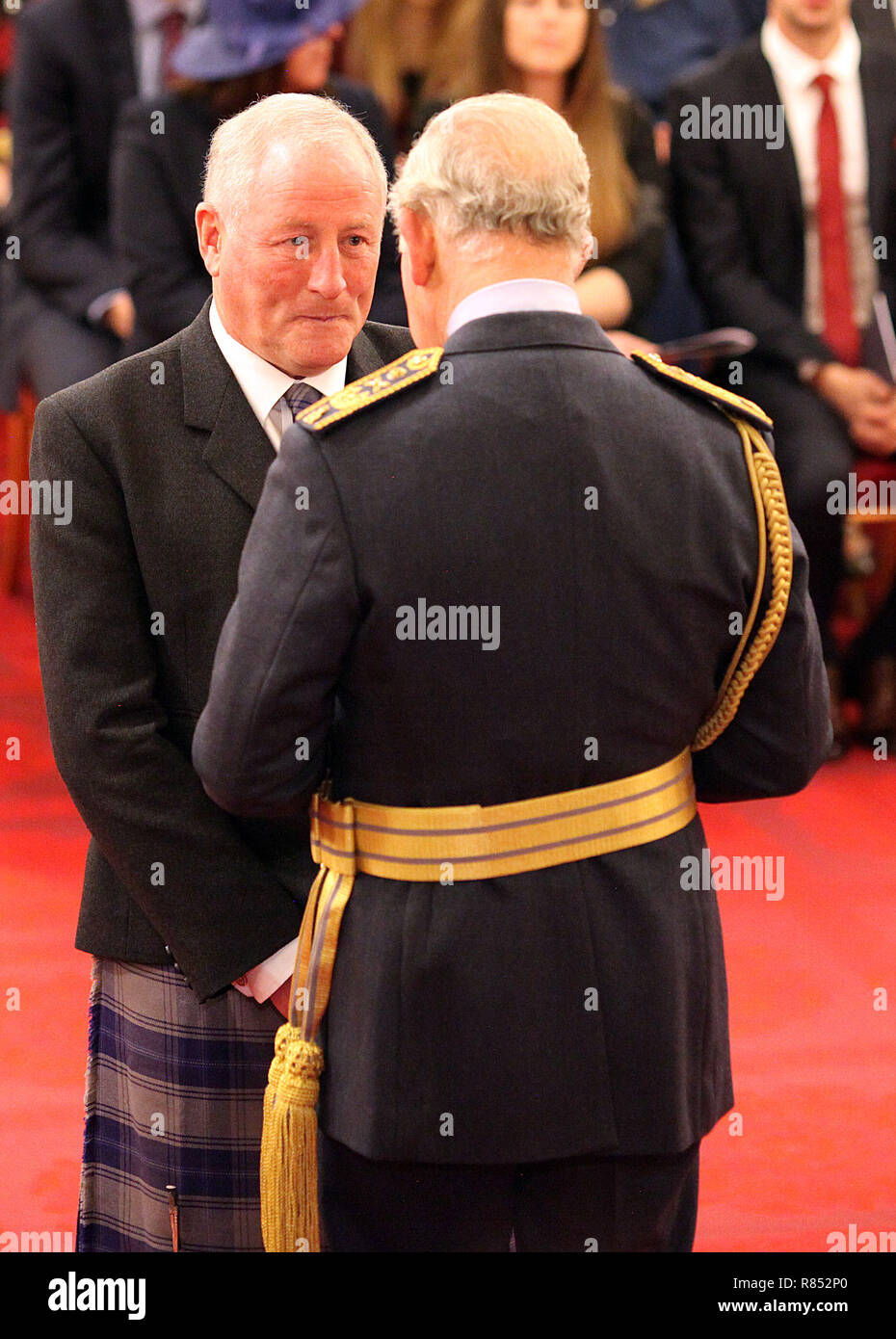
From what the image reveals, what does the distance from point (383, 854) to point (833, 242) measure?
3.19 m

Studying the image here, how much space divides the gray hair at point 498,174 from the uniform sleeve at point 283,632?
21 centimetres

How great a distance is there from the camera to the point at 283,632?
1304 millimetres

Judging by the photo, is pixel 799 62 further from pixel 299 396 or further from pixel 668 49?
pixel 299 396

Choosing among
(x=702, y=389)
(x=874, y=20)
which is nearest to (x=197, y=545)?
(x=702, y=389)

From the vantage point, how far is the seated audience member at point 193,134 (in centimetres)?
376

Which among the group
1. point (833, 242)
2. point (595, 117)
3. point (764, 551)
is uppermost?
point (595, 117)

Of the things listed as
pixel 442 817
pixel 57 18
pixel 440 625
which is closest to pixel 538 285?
pixel 440 625

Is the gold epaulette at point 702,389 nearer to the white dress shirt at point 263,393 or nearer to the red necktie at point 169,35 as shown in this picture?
the white dress shirt at point 263,393

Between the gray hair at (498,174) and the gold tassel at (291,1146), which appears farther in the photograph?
the gold tassel at (291,1146)

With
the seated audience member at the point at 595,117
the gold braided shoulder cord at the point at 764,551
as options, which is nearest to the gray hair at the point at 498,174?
the gold braided shoulder cord at the point at 764,551

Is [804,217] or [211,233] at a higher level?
[804,217]

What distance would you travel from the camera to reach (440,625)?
4.38 feet

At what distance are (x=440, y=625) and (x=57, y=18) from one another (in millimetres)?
3597

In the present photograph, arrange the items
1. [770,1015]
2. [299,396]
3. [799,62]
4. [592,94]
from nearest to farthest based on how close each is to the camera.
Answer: [299,396], [770,1015], [592,94], [799,62]
